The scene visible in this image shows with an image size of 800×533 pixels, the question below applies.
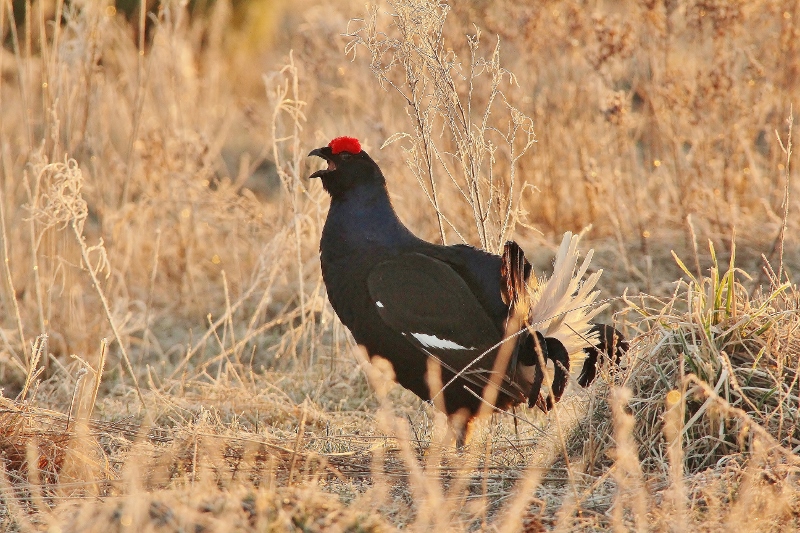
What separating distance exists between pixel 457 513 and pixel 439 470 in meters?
0.43

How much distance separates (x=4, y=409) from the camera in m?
2.95

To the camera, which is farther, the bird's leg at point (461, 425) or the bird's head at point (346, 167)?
the bird's head at point (346, 167)

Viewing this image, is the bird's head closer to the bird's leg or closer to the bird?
the bird

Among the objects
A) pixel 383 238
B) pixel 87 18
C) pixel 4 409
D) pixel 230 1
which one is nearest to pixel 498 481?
pixel 383 238

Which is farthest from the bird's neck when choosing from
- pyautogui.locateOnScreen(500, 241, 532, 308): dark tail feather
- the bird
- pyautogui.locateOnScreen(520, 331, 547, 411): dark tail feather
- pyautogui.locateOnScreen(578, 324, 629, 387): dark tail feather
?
pyautogui.locateOnScreen(578, 324, 629, 387): dark tail feather

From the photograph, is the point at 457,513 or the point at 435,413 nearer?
the point at 457,513

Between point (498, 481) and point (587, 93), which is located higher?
point (587, 93)

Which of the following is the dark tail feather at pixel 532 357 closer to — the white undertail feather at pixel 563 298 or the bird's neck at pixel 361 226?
the white undertail feather at pixel 563 298

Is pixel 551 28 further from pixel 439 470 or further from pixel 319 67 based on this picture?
pixel 439 470

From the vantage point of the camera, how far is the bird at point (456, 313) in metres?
3.42

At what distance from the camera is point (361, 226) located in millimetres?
3670

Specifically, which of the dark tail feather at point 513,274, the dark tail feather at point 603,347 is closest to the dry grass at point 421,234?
the dark tail feather at point 603,347

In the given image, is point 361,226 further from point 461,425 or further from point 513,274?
point 461,425

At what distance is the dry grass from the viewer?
8.27 feet
